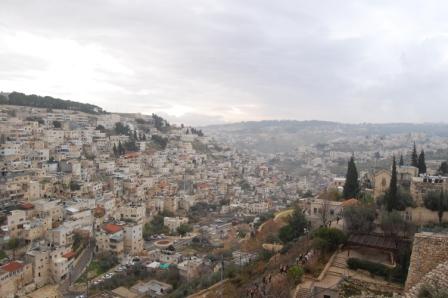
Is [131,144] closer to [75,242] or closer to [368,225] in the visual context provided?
[75,242]

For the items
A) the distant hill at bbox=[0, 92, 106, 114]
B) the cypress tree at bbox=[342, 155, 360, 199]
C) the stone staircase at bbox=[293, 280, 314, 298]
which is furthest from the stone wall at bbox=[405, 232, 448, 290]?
the distant hill at bbox=[0, 92, 106, 114]

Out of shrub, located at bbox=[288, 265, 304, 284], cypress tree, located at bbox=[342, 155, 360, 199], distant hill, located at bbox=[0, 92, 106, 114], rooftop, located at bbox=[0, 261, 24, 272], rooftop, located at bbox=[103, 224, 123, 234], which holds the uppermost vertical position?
distant hill, located at bbox=[0, 92, 106, 114]

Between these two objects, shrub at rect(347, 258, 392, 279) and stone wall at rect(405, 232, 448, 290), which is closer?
stone wall at rect(405, 232, 448, 290)

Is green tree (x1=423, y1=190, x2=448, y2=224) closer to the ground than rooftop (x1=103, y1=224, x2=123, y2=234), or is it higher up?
higher up

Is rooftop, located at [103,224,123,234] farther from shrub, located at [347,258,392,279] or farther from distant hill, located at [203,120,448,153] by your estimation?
distant hill, located at [203,120,448,153]

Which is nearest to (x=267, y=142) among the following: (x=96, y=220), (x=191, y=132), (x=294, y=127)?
(x=294, y=127)

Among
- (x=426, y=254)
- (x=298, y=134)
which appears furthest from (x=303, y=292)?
(x=298, y=134)

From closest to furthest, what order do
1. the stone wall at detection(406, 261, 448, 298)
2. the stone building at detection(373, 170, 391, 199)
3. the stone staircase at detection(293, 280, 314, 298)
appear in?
the stone wall at detection(406, 261, 448, 298) < the stone staircase at detection(293, 280, 314, 298) < the stone building at detection(373, 170, 391, 199)

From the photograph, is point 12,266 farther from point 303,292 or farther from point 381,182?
point 381,182

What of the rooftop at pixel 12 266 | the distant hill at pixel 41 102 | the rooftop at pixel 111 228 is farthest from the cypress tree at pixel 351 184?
the distant hill at pixel 41 102
